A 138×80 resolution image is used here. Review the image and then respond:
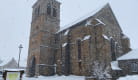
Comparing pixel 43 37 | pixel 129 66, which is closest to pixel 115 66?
pixel 129 66

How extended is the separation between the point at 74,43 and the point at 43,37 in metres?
7.35

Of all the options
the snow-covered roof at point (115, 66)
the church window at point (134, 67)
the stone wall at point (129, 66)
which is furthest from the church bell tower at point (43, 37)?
the church window at point (134, 67)

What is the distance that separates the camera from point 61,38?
30453 mm

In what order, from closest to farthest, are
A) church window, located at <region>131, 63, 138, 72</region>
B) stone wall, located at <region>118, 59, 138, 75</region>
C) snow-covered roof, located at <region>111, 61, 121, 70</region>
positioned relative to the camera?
church window, located at <region>131, 63, 138, 72</region>
stone wall, located at <region>118, 59, 138, 75</region>
snow-covered roof, located at <region>111, 61, 121, 70</region>

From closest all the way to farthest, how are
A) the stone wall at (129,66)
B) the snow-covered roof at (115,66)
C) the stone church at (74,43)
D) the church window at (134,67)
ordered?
the stone church at (74,43) → the church window at (134,67) → the stone wall at (129,66) → the snow-covered roof at (115,66)

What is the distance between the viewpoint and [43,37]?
30.6 meters

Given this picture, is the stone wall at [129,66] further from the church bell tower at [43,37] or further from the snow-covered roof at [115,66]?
the church bell tower at [43,37]

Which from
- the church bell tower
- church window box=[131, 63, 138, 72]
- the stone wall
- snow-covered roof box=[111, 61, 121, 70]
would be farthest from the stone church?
church window box=[131, 63, 138, 72]

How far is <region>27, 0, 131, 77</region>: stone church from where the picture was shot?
22.3 metres

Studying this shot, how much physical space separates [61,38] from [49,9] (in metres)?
7.96

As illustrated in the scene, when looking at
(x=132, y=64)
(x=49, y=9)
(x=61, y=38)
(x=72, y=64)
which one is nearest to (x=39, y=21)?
(x=49, y=9)

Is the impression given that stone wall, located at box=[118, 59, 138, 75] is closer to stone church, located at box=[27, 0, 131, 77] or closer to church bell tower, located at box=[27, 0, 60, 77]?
stone church, located at box=[27, 0, 131, 77]

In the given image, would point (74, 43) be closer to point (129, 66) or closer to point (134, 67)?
point (129, 66)

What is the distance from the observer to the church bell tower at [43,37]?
29.0m
